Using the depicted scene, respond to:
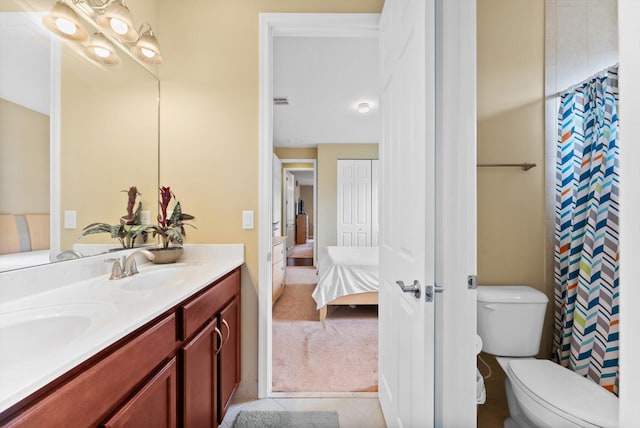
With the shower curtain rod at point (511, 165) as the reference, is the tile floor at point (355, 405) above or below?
below

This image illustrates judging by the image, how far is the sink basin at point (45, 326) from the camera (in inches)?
30.3

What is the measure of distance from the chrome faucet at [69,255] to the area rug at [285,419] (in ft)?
3.86

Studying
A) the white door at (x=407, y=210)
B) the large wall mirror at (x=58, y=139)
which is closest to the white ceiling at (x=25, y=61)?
the large wall mirror at (x=58, y=139)

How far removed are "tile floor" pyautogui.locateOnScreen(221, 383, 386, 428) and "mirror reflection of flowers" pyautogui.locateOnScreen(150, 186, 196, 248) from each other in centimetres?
102

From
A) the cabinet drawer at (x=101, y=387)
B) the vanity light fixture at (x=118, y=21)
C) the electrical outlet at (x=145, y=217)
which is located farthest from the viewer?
the electrical outlet at (x=145, y=217)

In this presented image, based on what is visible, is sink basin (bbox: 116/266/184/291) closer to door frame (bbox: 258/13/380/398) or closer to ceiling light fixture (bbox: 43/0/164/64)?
door frame (bbox: 258/13/380/398)

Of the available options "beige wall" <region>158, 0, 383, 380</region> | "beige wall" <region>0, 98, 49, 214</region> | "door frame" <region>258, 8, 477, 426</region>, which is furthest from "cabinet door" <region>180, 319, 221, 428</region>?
"door frame" <region>258, 8, 477, 426</region>

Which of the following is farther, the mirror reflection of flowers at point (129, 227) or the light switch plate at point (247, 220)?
the light switch plate at point (247, 220)

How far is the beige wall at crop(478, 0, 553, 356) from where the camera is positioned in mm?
1400

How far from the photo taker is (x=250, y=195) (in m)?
1.80

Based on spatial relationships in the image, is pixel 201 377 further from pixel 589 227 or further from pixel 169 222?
pixel 589 227

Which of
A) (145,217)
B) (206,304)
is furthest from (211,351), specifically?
(145,217)

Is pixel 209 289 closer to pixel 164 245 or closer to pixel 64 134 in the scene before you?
pixel 164 245

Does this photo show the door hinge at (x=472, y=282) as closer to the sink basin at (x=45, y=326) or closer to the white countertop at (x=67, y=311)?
the white countertop at (x=67, y=311)
